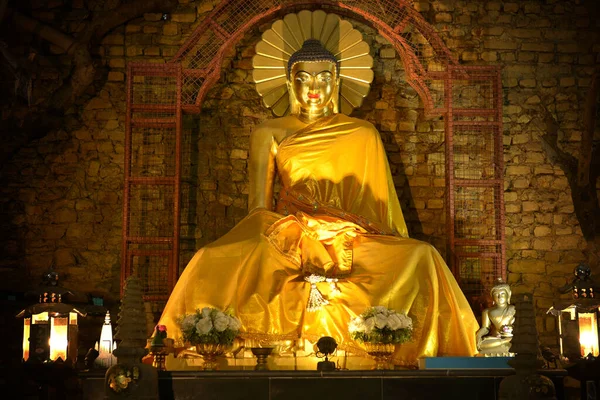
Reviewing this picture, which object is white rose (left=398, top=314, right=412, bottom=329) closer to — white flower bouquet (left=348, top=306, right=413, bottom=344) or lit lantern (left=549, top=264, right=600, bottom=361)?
white flower bouquet (left=348, top=306, right=413, bottom=344)

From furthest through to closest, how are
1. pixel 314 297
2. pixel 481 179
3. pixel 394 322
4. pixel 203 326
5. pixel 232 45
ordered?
1. pixel 232 45
2. pixel 481 179
3. pixel 314 297
4. pixel 394 322
5. pixel 203 326

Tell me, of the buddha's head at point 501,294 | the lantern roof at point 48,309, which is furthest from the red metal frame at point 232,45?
the lantern roof at point 48,309

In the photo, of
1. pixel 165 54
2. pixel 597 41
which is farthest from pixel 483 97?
pixel 165 54

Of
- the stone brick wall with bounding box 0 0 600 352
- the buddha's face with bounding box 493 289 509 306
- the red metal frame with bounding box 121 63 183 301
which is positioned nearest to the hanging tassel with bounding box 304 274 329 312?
the buddha's face with bounding box 493 289 509 306

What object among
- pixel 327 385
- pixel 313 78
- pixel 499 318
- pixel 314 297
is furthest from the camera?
pixel 313 78

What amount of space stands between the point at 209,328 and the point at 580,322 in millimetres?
2882

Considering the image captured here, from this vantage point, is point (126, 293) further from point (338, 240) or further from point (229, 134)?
point (229, 134)

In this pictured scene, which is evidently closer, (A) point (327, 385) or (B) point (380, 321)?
(A) point (327, 385)

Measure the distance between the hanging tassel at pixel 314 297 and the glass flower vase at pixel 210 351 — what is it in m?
0.75

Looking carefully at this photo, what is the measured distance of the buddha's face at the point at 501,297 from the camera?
7500 mm

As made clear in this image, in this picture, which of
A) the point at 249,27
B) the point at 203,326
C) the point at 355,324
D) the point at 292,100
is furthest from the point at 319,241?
the point at 249,27

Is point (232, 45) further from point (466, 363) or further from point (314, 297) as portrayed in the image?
point (466, 363)

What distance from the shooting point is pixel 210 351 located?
6453 mm

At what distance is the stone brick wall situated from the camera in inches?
348
